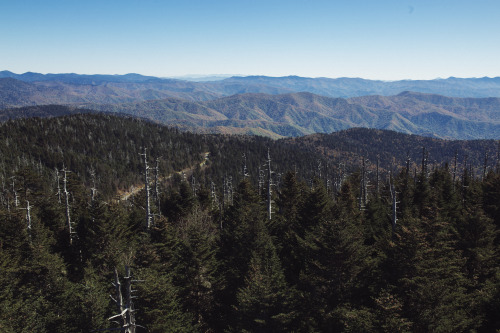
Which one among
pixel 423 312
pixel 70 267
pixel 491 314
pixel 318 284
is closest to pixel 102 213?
pixel 70 267

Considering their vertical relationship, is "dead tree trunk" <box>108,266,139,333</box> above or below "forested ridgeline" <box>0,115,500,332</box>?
above

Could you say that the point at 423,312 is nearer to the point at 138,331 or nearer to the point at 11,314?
the point at 138,331

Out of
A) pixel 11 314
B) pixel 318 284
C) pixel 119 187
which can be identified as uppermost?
pixel 318 284

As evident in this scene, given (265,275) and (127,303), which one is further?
(265,275)

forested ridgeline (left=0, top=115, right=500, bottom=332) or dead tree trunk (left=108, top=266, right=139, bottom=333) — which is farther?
forested ridgeline (left=0, top=115, right=500, bottom=332)

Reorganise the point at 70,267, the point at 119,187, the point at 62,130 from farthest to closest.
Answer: the point at 62,130
the point at 119,187
the point at 70,267

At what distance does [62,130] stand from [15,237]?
628 feet

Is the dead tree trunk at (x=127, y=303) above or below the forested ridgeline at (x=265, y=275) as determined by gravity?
above

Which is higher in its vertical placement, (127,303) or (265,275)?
(127,303)

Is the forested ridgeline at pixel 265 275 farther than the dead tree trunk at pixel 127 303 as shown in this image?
Yes

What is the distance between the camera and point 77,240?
36375mm

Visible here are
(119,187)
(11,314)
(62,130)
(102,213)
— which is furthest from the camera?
(62,130)

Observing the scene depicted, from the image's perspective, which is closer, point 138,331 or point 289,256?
point 138,331

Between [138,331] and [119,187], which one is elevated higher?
[138,331]
